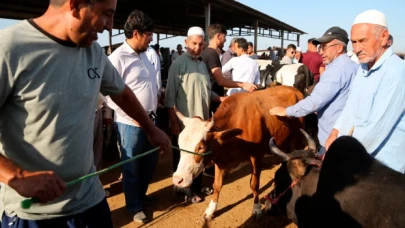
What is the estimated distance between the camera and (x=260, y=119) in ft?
15.3

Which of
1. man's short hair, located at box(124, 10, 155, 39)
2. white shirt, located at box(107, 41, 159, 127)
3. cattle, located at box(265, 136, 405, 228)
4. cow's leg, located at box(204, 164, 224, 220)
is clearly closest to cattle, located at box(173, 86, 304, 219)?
cow's leg, located at box(204, 164, 224, 220)

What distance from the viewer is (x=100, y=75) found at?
1994 millimetres

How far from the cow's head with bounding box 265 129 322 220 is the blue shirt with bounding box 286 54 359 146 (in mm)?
606

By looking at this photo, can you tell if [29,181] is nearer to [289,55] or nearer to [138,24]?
[138,24]

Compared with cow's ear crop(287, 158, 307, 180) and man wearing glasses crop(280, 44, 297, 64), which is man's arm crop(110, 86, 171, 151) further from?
man wearing glasses crop(280, 44, 297, 64)

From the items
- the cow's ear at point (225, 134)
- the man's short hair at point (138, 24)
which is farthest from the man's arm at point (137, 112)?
the man's short hair at point (138, 24)

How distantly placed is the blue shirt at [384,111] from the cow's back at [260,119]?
192 centimetres

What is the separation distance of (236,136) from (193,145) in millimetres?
887

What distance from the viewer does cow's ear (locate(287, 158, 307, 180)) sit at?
2.84 m

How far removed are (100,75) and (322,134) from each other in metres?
2.74

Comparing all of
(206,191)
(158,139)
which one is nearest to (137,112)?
(158,139)

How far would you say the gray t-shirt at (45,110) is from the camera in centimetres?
157

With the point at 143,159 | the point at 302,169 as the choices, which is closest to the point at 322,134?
the point at 302,169

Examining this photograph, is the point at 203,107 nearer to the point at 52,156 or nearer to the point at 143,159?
the point at 143,159
